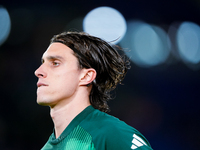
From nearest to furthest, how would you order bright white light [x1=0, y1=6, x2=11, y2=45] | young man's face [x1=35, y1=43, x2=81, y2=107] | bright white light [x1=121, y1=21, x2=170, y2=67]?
young man's face [x1=35, y1=43, x2=81, y2=107], bright white light [x1=0, y1=6, x2=11, y2=45], bright white light [x1=121, y1=21, x2=170, y2=67]

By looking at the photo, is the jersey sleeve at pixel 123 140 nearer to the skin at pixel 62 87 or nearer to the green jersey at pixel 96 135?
the green jersey at pixel 96 135

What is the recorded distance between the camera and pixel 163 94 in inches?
197

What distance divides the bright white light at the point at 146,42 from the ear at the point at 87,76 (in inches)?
129

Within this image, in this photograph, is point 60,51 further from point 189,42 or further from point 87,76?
point 189,42

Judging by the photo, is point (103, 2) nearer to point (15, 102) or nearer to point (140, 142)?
point (15, 102)

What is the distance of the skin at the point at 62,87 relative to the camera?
183 centimetres

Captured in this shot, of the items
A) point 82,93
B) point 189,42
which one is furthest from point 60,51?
point 189,42

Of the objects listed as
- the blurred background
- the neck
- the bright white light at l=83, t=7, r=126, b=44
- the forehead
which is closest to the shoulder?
the neck

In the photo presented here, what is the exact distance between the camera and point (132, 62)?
515 cm

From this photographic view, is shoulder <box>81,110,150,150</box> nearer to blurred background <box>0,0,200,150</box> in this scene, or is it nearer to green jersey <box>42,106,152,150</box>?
green jersey <box>42,106,152,150</box>

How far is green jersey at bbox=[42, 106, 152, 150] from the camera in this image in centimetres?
149

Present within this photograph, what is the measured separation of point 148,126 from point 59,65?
3.51 meters

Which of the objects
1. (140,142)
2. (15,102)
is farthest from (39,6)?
(140,142)

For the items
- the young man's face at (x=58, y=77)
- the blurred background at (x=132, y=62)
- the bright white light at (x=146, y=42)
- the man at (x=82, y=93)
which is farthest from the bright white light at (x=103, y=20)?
the young man's face at (x=58, y=77)
